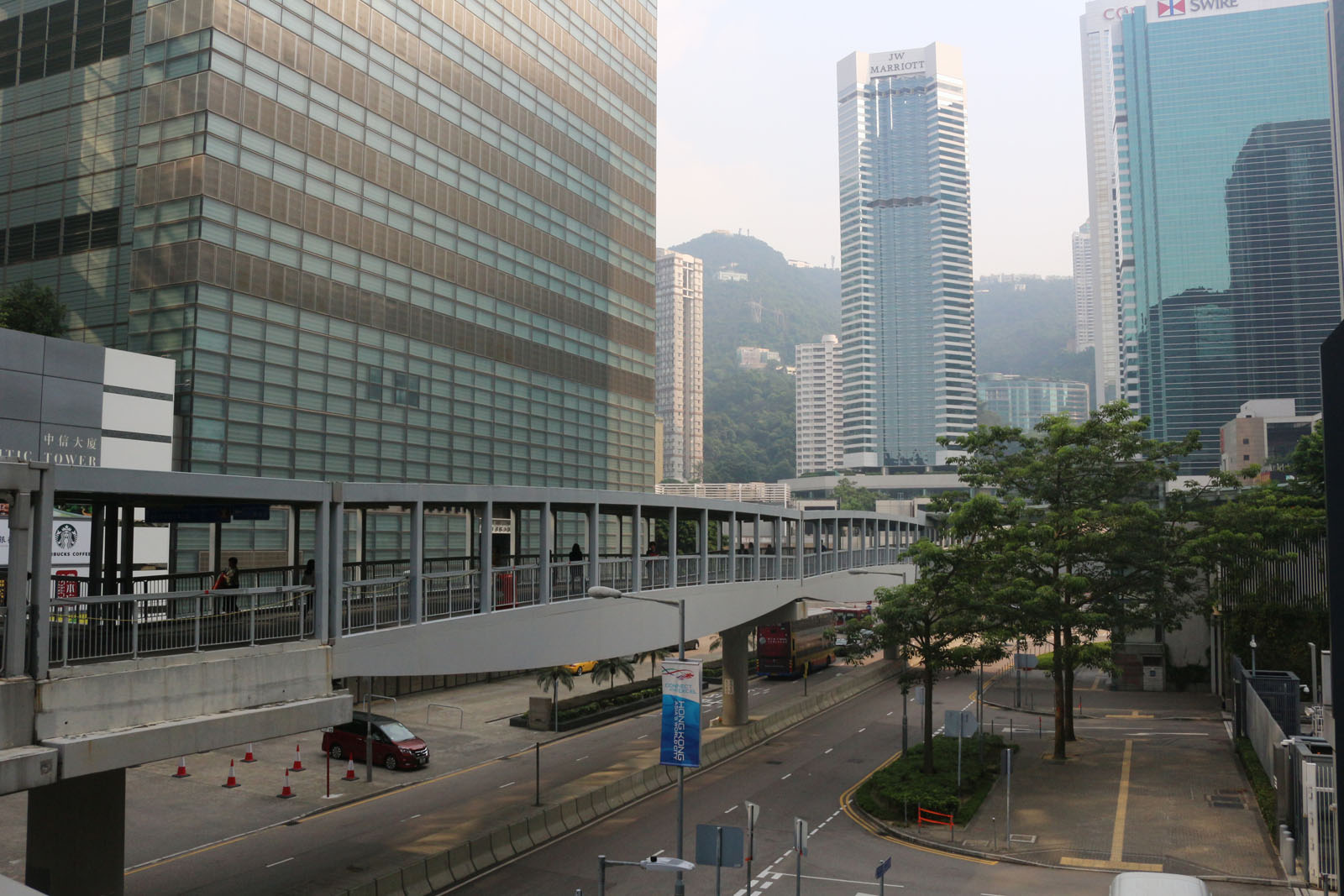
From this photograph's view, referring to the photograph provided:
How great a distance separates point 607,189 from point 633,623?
4501 cm

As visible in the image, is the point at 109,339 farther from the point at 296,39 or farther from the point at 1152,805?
the point at 1152,805

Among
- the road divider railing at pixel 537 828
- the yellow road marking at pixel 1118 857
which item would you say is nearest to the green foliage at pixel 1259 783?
the yellow road marking at pixel 1118 857

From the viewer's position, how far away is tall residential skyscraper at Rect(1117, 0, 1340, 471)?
17525cm

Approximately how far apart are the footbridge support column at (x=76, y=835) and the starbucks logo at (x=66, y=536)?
24.2 metres

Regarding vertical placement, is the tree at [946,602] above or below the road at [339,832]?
above

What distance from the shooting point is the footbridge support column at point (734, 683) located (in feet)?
138

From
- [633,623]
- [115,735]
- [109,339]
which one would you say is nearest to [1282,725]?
[633,623]

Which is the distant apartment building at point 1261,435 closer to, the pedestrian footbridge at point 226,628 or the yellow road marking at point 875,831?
the yellow road marking at point 875,831

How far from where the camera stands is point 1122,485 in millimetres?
39156

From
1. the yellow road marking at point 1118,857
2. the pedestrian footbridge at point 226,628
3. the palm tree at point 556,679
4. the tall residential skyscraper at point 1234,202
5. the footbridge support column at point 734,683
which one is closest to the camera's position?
the pedestrian footbridge at point 226,628

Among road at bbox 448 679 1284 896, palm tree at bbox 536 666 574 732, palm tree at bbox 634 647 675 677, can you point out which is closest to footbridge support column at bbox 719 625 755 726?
road at bbox 448 679 1284 896

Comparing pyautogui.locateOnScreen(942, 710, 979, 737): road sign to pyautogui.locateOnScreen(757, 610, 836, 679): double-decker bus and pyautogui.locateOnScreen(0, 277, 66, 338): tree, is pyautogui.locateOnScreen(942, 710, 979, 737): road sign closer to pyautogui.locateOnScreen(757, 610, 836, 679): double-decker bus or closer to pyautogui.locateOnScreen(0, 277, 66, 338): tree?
pyautogui.locateOnScreen(757, 610, 836, 679): double-decker bus

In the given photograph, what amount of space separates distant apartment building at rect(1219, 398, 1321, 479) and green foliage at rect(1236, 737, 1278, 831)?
11935 cm

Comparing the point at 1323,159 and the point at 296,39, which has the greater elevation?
the point at 1323,159
